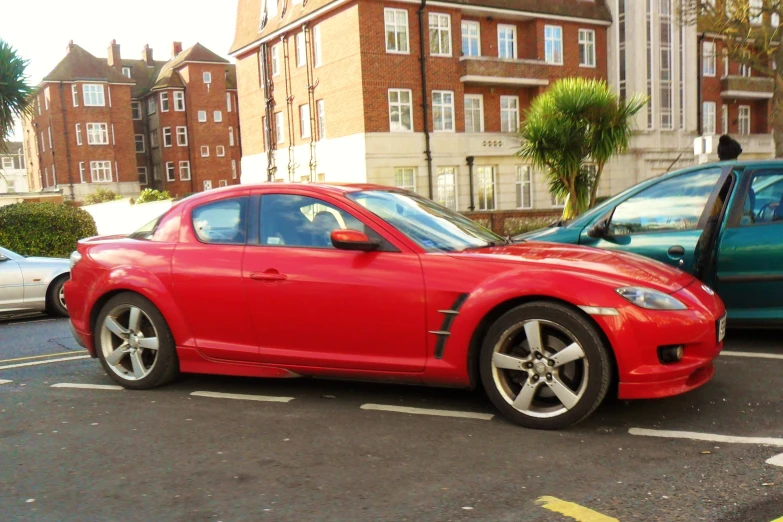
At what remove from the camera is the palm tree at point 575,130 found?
21.1m

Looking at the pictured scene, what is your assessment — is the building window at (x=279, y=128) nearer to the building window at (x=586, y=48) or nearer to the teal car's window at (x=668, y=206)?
the building window at (x=586, y=48)

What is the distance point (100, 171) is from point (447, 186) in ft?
138

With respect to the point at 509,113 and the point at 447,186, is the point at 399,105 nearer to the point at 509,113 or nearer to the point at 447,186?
the point at 447,186

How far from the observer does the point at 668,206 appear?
6.72 meters

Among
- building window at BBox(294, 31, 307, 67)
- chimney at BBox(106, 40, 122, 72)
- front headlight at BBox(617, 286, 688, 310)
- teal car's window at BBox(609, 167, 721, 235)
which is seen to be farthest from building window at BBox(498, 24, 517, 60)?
chimney at BBox(106, 40, 122, 72)

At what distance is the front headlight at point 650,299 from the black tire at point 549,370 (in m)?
0.27

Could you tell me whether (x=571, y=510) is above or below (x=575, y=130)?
below

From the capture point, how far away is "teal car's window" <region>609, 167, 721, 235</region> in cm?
656

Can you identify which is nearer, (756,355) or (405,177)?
(756,355)

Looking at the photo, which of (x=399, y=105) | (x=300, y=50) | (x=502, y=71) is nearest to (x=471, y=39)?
(x=502, y=71)

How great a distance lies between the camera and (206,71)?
6712cm

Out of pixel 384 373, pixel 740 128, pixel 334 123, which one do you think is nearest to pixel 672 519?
pixel 384 373

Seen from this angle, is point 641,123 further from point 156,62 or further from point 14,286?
point 156,62

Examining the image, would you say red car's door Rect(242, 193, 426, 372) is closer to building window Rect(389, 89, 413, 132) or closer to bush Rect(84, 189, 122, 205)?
building window Rect(389, 89, 413, 132)
